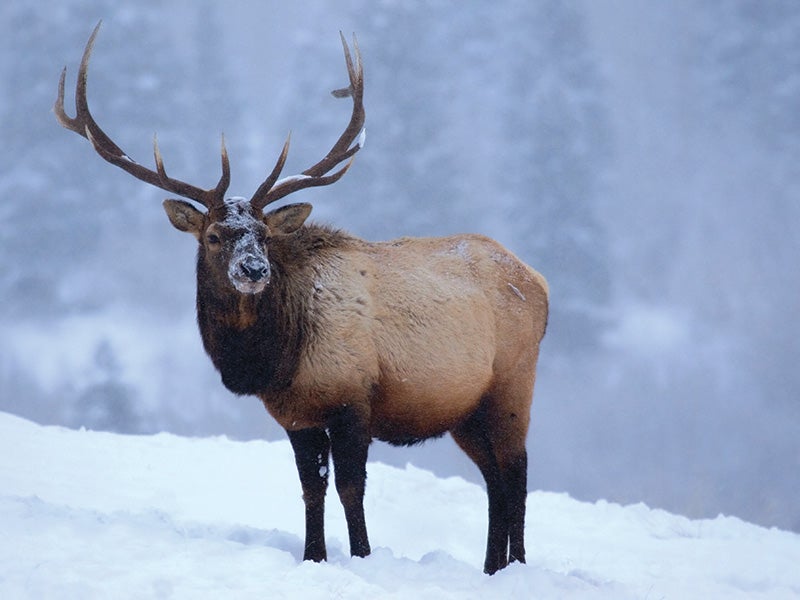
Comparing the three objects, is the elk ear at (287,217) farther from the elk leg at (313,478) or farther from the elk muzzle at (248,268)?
the elk leg at (313,478)

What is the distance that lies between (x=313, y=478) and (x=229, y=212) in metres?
1.89

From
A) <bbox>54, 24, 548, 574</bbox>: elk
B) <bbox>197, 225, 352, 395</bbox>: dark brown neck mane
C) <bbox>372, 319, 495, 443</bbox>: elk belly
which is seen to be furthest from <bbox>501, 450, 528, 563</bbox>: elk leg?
<bbox>197, 225, 352, 395</bbox>: dark brown neck mane

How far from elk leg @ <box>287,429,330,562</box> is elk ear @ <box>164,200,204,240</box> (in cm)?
153

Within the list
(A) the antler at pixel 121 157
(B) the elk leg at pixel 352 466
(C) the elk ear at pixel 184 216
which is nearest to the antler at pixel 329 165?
(A) the antler at pixel 121 157

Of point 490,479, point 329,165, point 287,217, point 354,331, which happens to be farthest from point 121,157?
point 490,479

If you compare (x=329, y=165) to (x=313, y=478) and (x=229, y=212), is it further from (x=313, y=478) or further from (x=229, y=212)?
(x=313, y=478)

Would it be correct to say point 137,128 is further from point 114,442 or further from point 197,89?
point 114,442

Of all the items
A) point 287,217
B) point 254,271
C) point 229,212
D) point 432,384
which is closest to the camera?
point 254,271

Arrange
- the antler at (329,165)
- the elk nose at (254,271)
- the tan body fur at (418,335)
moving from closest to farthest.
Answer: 1. the elk nose at (254,271)
2. the tan body fur at (418,335)
3. the antler at (329,165)

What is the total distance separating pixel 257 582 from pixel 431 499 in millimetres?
5661

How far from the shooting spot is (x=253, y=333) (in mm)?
6219

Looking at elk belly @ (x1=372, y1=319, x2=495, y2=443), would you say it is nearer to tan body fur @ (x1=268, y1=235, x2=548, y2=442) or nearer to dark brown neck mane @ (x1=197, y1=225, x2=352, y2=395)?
A: tan body fur @ (x1=268, y1=235, x2=548, y2=442)

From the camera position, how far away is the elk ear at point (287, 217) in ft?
21.5

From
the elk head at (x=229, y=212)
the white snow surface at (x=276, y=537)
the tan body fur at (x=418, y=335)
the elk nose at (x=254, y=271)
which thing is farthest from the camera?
the tan body fur at (x=418, y=335)
